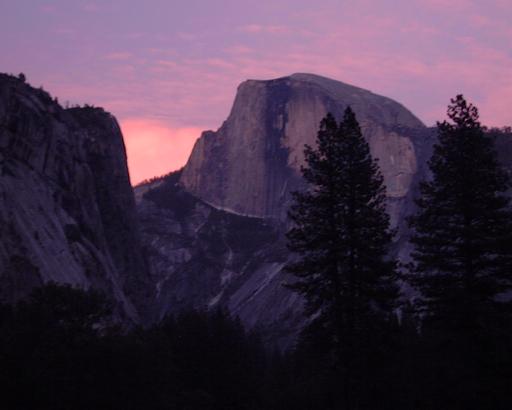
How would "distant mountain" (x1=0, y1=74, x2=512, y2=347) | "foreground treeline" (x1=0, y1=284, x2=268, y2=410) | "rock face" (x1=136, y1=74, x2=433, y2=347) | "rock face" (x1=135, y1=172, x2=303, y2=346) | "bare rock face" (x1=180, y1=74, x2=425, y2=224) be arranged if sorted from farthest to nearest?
"bare rock face" (x1=180, y1=74, x2=425, y2=224) → "rock face" (x1=136, y1=74, x2=433, y2=347) → "rock face" (x1=135, y1=172, x2=303, y2=346) → "distant mountain" (x1=0, y1=74, x2=512, y2=347) → "foreground treeline" (x1=0, y1=284, x2=268, y2=410)

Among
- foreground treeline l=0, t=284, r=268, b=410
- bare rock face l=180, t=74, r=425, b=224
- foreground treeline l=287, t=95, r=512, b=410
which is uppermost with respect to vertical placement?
bare rock face l=180, t=74, r=425, b=224

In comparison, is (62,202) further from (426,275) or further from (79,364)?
(426,275)

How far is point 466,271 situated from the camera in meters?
32.2

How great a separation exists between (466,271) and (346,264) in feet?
14.3

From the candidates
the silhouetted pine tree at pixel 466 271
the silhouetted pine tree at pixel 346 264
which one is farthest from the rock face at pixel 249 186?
the silhouetted pine tree at pixel 466 271

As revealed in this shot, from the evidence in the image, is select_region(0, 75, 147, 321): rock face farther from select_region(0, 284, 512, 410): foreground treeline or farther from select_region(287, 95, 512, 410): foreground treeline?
select_region(287, 95, 512, 410): foreground treeline

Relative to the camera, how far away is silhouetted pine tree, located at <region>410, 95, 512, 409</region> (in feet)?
101

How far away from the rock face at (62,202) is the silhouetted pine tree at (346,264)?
2857cm

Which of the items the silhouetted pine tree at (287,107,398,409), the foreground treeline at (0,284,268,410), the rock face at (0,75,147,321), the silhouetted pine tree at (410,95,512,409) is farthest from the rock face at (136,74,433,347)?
the silhouetted pine tree at (410,95,512,409)

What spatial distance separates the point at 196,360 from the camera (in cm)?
5247

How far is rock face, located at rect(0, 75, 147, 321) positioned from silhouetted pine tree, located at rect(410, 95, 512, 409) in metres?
32.0

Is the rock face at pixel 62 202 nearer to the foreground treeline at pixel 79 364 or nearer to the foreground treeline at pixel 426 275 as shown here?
the foreground treeline at pixel 79 364

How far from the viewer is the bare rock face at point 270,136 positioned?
16650 cm

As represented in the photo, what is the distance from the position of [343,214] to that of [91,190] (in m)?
51.3
